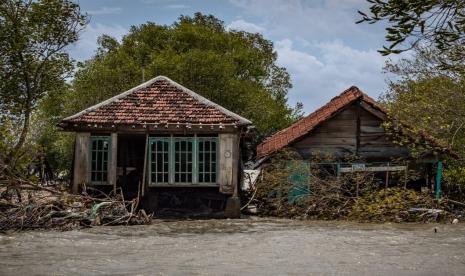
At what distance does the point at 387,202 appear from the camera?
17906 millimetres

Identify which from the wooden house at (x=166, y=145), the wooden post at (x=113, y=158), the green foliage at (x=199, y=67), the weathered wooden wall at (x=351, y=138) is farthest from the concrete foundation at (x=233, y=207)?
the green foliage at (x=199, y=67)

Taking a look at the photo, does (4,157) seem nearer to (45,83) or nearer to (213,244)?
(213,244)

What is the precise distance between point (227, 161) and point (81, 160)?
4.47m

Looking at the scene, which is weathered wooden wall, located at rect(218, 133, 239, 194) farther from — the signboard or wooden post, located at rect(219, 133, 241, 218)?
the signboard

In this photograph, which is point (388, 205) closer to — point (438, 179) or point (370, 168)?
point (370, 168)

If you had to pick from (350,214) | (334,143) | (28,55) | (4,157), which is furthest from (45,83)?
(350,214)

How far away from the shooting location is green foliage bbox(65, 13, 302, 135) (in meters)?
30.2

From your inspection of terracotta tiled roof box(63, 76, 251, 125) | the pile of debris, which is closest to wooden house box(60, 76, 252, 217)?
terracotta tiled roof box(63, 76, 251, 125)

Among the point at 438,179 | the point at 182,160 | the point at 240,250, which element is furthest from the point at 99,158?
the point at 438,179

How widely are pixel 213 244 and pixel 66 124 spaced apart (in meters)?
7.76

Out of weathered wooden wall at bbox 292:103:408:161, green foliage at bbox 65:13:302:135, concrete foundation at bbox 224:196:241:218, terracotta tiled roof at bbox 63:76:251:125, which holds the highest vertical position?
green foliage at bbox 65:13:302:135

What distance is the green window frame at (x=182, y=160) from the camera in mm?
19344

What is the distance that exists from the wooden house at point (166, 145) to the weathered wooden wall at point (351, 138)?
2337mm

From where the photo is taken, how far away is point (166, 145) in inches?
766
